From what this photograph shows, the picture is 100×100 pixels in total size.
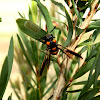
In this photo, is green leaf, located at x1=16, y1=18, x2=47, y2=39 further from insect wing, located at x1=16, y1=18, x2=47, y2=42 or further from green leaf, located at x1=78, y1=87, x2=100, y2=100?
green leaf, located at x1=78, y1=87, x2=100, y2=100

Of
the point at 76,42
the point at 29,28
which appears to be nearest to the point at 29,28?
the point at 29,28

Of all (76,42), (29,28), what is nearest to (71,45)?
(76,42)

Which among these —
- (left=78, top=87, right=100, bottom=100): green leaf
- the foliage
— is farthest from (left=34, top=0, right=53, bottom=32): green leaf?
(left=78, top=87, right=100, bottom=100): green leaf

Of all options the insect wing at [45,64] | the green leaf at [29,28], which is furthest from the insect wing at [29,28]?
the insect wing at [45,64]

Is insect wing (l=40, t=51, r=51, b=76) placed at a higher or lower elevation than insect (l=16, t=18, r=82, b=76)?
lower

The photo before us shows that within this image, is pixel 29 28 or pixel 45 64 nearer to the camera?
pixel 29 28

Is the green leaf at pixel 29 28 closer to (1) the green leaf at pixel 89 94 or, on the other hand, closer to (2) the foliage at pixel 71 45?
(2) the foliage at pixel 71 45

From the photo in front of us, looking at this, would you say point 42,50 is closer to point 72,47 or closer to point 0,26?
point 72,47

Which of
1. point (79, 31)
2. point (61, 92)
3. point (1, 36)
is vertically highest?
point (79, 31)

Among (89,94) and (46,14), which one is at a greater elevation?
(46,14)

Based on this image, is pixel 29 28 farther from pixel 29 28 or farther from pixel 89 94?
pixel 89 94

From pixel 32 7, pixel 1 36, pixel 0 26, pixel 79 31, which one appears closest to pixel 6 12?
pixel 0 26
